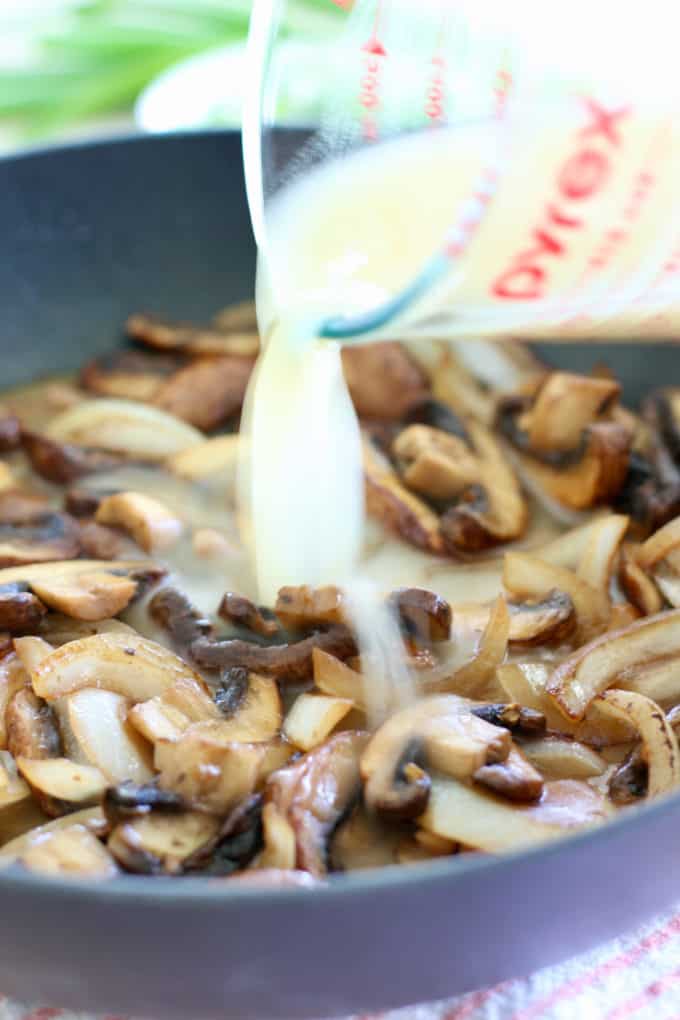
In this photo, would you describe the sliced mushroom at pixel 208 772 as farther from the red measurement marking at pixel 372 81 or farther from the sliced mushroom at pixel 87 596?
the red measurement marking at pixel 372 81

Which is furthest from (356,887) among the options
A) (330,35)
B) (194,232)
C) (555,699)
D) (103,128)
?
(103,128)

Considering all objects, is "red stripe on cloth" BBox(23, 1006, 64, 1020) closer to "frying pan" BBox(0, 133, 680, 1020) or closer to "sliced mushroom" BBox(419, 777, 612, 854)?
"frying pan" BBox(0, 133, 680, 1020)

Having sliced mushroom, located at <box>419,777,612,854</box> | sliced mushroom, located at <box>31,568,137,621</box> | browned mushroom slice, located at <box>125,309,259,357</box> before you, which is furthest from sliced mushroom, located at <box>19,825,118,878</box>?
browned mushroom slice, located at <box>125,309,259,357</box>

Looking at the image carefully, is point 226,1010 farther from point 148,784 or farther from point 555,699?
point 555,699

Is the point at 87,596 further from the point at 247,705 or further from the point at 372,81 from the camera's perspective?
the point at 372,81

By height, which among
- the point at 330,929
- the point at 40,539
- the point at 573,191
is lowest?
the point at 40,539

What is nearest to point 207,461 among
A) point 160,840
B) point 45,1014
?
point 160,840
